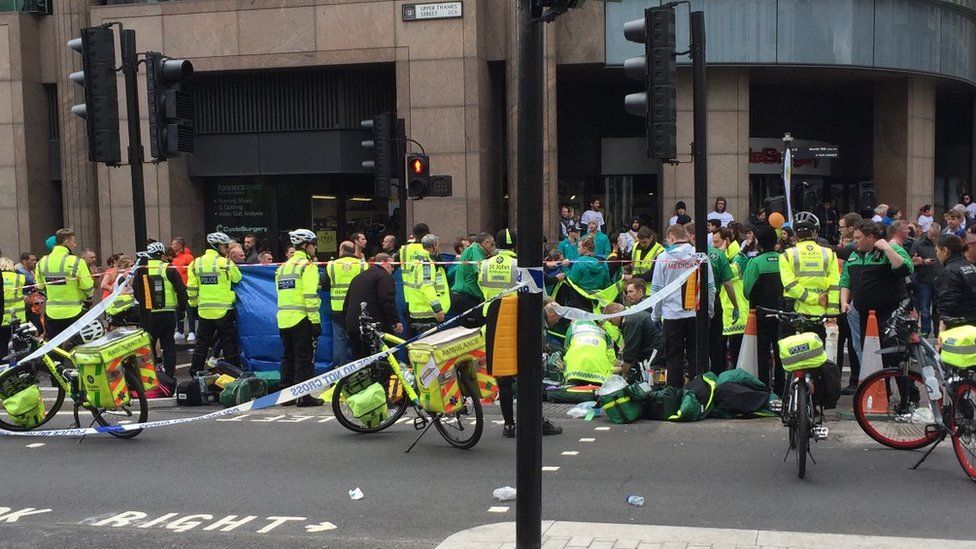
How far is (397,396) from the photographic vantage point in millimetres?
9977

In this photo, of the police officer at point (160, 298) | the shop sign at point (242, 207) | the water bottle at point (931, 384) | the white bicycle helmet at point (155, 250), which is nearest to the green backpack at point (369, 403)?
the police officer at point (160, 298)

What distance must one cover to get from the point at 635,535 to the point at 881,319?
5.32 m

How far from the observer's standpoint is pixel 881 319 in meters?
10.5

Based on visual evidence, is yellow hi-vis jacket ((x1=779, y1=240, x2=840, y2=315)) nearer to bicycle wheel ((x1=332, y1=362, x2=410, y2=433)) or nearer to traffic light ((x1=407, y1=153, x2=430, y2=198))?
bicycle wheel ((x1=332, y1=362, x2=410, y2=433))

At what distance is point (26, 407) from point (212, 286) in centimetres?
303

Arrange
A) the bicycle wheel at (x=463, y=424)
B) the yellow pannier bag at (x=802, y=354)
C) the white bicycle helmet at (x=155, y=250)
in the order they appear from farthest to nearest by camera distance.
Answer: the white bicycle helmet at (x=155, y=250), the bicycle wheel at (x=463, y=424), the yellow pannier bag at (x=802, y=354)

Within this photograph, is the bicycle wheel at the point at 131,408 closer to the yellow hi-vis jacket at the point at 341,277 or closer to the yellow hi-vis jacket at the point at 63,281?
the yellow hi-vis jacket at the point at 341,277

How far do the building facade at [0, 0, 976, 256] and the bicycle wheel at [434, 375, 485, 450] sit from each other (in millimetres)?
13267

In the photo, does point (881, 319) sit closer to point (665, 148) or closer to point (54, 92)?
point (665, 148)

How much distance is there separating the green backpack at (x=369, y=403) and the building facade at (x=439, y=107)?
41.9ft

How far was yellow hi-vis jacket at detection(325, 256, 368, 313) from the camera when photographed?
41.4 feet

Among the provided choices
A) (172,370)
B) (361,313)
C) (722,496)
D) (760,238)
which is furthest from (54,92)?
(722,496)

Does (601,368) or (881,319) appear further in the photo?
(601,368)

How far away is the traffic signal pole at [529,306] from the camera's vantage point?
18.2 feet
